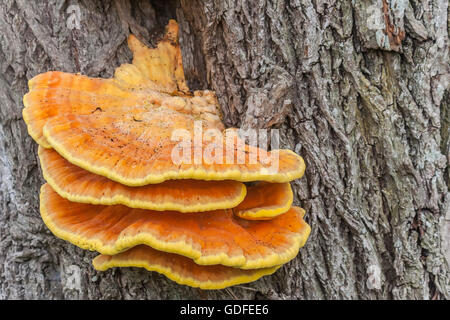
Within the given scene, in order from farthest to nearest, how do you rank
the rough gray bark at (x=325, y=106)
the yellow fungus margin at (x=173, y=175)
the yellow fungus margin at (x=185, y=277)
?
the rough gray bark at (x=325, y=106), the yellow fungus margin at (x=185, y=277), the yellow fungus margin at (x=173, y=175)

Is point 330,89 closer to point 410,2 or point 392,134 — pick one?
point 392,134

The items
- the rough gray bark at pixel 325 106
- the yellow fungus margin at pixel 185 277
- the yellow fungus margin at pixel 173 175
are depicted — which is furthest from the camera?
the rough gray bark at pixel 325 106

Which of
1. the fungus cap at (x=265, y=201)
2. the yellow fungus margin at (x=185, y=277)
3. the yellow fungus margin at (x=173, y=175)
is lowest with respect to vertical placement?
the yellow fungus margin at (x=185, y=277)

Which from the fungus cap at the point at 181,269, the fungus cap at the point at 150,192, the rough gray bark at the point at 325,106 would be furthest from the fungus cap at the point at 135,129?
the fungus cap at the point at 181,269

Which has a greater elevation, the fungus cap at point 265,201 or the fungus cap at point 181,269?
the fungus cap at point 265,201

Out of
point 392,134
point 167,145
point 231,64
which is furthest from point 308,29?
point 167,145

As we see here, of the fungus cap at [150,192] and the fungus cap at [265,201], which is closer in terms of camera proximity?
the fungus cap at [150,192]

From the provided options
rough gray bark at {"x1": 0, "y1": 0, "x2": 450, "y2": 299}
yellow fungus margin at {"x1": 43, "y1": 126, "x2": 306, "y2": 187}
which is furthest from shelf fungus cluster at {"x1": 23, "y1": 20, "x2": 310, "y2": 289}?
rough gray bark at {"x1": 0, "y1": 0, "x2": 450, "y2": 299}

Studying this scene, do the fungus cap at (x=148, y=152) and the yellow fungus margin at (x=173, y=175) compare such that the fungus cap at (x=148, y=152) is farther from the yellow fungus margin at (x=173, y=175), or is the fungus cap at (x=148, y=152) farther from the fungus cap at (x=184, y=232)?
the fungus cap at (x=184, y=232)
